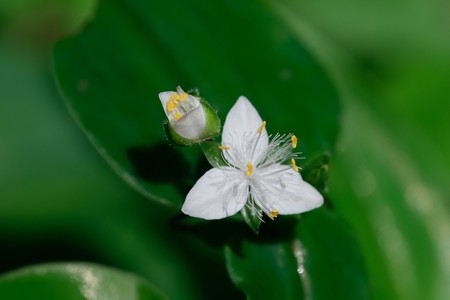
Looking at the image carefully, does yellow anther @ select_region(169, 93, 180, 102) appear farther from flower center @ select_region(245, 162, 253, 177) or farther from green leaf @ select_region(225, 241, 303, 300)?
green leaf @ select_region(225, 241, 303, 300)

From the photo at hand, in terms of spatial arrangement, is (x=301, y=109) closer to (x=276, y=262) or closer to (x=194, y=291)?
(x=276, y=262)

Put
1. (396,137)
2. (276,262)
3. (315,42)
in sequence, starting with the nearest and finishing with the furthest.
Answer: (276,262) → (396,137) → (315,42)

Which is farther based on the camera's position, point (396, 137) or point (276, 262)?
point (396, 137)

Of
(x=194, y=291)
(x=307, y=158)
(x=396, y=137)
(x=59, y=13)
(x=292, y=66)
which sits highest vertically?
(x=59, y=13)

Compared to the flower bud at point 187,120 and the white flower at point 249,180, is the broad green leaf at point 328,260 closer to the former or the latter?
the white flower at point 249,180

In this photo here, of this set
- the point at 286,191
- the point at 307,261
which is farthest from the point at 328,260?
the point at 286,191

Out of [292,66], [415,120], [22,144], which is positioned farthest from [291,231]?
[415,120]
